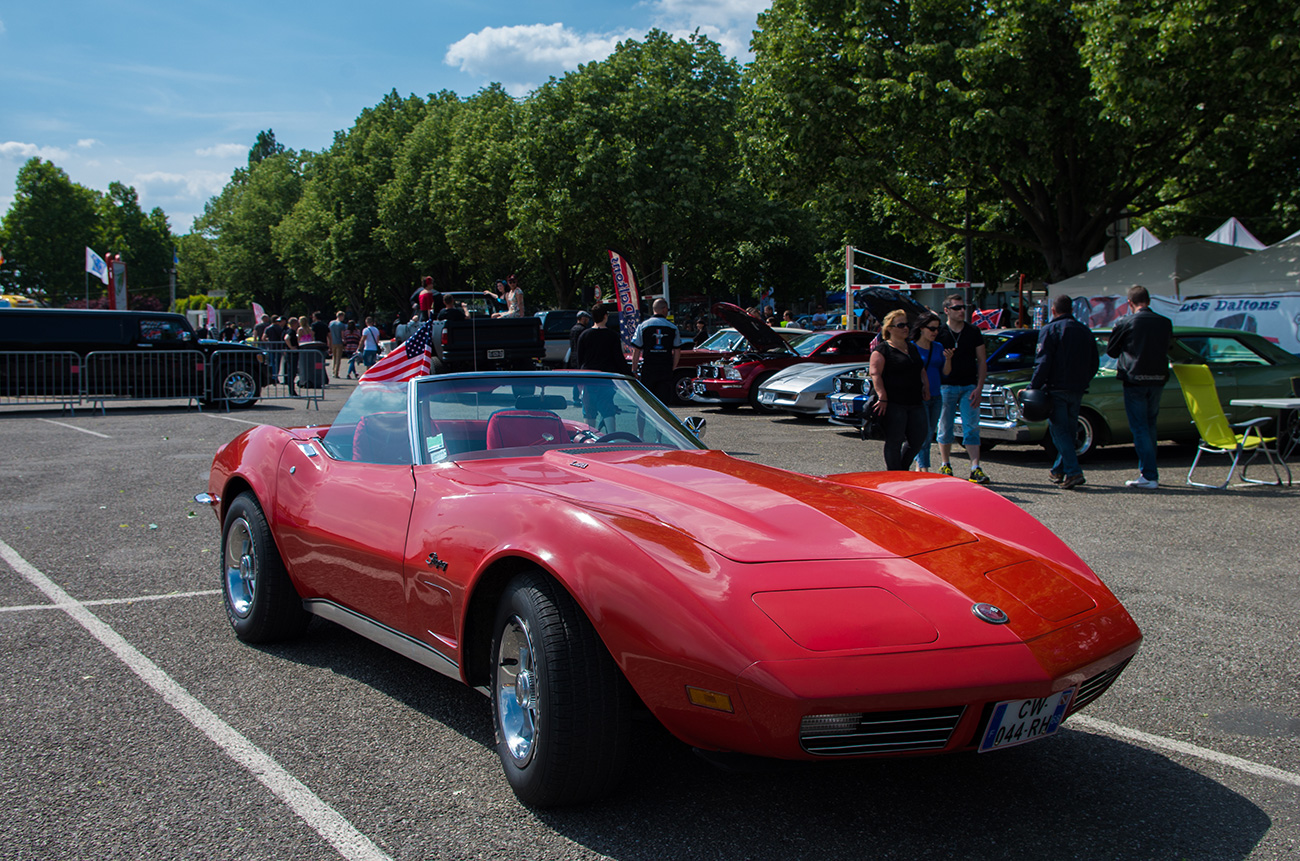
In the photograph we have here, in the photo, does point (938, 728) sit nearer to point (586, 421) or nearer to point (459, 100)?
point (586, 421)

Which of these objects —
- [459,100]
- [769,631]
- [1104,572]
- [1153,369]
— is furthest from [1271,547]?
[459,100]

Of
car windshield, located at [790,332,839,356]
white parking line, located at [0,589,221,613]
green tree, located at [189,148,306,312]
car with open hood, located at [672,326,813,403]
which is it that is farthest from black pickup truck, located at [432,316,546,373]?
green tree, located at [189,148,306,312]

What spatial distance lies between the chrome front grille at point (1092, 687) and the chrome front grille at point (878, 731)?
512 mm

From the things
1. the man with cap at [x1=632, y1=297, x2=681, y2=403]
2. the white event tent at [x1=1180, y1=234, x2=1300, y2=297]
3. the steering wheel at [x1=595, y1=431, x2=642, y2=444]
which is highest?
the white event tent at [x1=1180, y1=234, x2=1300, y2=297]

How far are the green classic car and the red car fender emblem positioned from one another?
8453 millimetres

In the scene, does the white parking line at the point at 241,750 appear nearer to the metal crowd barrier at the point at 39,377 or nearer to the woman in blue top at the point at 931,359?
the woman in blue top at the point at 931,359

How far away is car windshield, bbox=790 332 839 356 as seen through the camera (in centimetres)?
1750

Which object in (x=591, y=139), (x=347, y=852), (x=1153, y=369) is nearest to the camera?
(x=347, y=852)

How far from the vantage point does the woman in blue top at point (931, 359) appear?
888 cm

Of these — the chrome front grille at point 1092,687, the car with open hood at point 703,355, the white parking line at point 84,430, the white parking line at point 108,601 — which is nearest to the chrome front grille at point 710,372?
the car with open hood at point 703,355

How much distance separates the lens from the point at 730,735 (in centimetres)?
244

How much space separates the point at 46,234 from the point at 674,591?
281 ft

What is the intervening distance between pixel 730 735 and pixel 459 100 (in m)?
58.2

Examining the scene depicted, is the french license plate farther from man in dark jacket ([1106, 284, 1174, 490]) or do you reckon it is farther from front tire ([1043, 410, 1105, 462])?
front tire ([1043, 410, 1105, 462])
